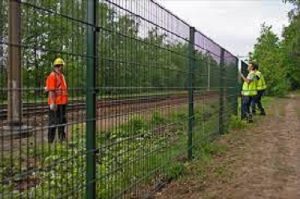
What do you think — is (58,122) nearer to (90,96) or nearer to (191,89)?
(90,96)

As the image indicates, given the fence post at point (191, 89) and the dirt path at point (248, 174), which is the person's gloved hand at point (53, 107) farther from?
the fence post at point (191, 89)

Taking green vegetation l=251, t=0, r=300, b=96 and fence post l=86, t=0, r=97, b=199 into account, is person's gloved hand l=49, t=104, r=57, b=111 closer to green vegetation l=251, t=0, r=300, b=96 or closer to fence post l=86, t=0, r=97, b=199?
fence post l=86, t=0, r=97, b=199

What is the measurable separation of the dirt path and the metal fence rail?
1.40 ft

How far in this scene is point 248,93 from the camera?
2019cm

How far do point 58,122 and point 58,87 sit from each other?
0.29 m

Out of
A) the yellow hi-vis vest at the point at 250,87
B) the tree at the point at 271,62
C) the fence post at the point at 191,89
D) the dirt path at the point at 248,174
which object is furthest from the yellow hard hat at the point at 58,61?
the tree at the point at 271,62

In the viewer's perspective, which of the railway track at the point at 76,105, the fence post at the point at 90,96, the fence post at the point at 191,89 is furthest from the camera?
the fence post at the point at 191,89

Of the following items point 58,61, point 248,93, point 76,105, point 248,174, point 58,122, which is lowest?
point 248,174

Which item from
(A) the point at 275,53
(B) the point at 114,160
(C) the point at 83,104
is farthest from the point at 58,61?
(A) the point at 275,53

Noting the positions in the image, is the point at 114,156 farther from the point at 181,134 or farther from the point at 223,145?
the point at 223,145

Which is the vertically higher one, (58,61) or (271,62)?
(271,62)

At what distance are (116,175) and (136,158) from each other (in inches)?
27.5

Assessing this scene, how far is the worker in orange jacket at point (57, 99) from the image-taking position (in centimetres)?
423

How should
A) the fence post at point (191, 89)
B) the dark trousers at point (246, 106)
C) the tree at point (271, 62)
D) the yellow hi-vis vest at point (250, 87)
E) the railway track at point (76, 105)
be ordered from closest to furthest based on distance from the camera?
the railway track at point (76, 105)
the fence post at point (191, 89)
the dark trousers at point (246, 106)
the yellow hi-vis vest at point (250, 87)
the tree at point (271, 62)
